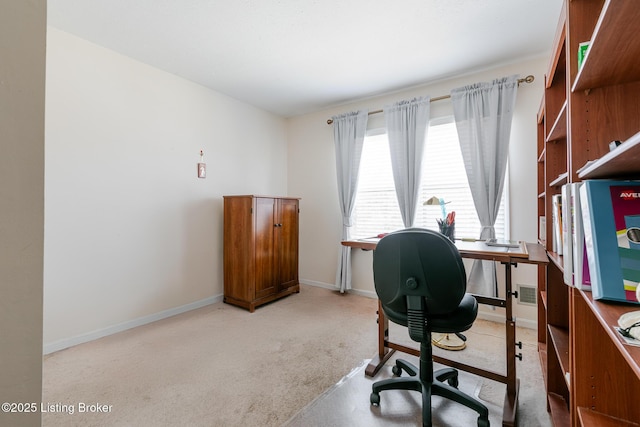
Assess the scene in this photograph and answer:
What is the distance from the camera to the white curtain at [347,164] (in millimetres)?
3564

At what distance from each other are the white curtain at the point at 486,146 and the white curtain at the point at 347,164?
120cm

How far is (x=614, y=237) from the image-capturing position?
0.77 m

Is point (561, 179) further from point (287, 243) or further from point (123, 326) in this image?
point (123, 326)

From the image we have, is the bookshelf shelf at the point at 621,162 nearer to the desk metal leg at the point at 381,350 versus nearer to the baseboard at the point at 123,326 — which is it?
the desk metal leg at the point at 381,350

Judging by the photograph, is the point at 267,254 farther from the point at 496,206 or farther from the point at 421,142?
the point at 496,206

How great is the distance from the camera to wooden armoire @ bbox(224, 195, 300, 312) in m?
3.08

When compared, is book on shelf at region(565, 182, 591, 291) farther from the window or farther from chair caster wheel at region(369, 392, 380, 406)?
the window

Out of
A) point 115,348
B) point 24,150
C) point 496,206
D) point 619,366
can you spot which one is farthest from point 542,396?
point 115,348

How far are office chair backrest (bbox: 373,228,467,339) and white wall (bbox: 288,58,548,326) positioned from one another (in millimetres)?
1927

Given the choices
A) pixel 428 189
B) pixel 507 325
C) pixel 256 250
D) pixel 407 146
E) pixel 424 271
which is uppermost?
pixel 407 146

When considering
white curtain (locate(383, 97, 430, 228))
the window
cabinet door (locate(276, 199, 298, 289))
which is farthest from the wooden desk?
cabinet door (locate(276, 199, 298, 289))

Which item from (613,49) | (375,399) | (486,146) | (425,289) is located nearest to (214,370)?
(375,399)

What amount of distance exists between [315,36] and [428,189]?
1.94m

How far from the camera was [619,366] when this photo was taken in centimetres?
95
